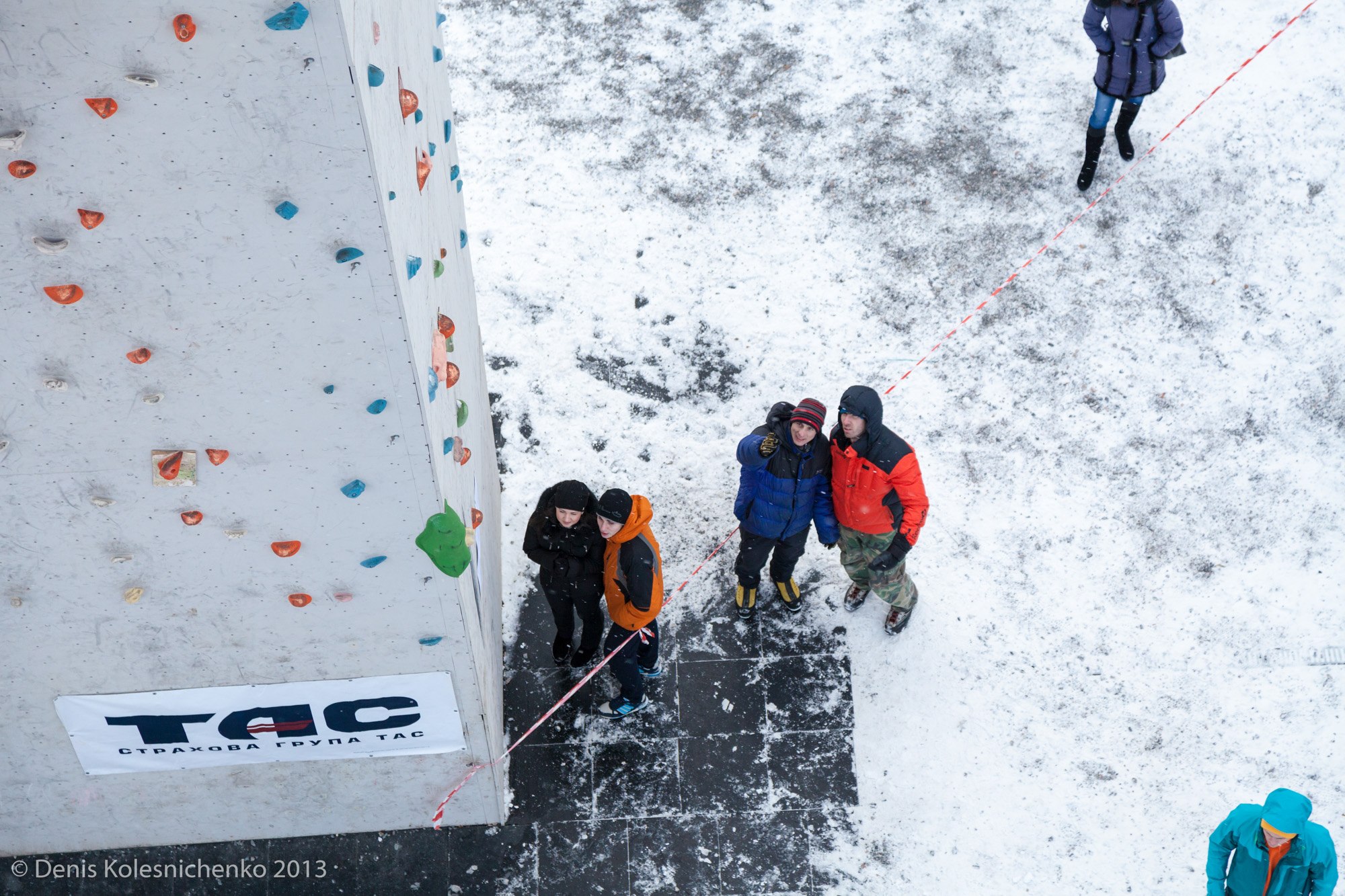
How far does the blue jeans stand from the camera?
8562 mm

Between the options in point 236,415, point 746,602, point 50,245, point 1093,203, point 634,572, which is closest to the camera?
point 50,245

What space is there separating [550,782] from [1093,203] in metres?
5.64

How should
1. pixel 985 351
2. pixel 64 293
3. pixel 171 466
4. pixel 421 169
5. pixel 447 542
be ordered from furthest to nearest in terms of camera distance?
pixel 985 351 < pixel 447 542 < pixel 421 169 < pixel 171 466 < pixel 64 293

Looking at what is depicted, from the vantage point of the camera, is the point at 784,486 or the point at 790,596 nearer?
the point at 784,486

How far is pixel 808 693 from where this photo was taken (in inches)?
280

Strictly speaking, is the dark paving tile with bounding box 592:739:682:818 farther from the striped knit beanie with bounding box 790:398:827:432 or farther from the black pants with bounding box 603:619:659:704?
the striped knit beanie with bounding box 790:398:827:432

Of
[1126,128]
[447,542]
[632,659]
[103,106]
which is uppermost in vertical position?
[103,106]

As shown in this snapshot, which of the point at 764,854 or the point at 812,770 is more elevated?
the point at 812,770

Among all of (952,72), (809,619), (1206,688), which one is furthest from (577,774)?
(952,72)

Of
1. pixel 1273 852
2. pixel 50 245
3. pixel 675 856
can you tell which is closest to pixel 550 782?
pixel 675 856

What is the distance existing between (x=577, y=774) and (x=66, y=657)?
2.73 meters

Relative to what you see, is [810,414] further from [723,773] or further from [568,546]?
[723,773]

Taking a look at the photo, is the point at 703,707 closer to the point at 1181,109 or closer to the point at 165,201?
the point at 165,201

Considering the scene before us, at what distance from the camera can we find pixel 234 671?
18.1ft
